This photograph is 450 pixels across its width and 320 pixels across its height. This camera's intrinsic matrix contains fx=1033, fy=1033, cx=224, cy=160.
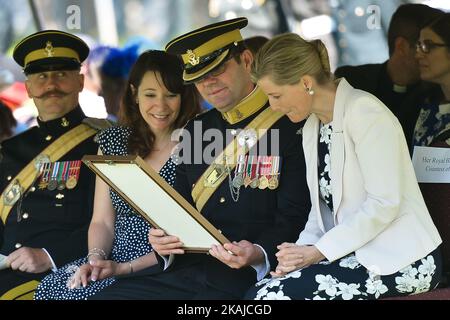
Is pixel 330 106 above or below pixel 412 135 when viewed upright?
above

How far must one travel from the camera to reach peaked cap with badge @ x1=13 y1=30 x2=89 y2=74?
5250mm

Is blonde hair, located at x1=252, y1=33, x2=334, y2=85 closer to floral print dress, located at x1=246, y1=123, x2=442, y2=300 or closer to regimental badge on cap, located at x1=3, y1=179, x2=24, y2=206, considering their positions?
floral print dress, located at x1=246, y1=123, x2=442, y2=300

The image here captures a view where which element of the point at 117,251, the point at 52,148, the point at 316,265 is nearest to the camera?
the point at 316,265

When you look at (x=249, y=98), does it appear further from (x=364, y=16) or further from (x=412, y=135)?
(x=364, y=16)

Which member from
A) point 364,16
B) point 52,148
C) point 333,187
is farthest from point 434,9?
point 52,148

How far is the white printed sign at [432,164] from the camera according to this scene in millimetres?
4344

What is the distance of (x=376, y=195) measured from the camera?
3.87 m

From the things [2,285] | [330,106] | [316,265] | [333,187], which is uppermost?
[330,106]

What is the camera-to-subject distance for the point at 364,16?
5.82 meters

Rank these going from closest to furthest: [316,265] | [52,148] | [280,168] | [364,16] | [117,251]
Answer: [316,265] < [280,168] < [117,251] < [52,148] < [364,16]

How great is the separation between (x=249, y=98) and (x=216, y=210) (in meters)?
0.51

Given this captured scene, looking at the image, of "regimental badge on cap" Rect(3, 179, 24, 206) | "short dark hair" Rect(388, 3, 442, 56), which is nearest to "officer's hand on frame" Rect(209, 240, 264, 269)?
"regimental badge on cap" Rect(3, 179, 24, 206)

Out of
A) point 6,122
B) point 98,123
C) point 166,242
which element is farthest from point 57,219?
point 6,122

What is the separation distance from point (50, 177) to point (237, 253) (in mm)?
1412
